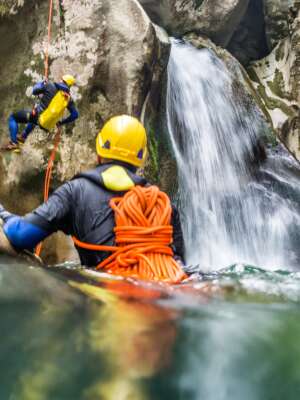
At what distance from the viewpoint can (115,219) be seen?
3.30 metres

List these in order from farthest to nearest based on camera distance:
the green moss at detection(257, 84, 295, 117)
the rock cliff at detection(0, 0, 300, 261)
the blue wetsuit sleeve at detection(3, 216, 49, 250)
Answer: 1. the green moss at detection(257, 84, 295, 117)
2. the rock cliff at detection(0, 0, 300, 261)
3. the blue wetsuit sleeve at detection(3, 216, 49, 250)

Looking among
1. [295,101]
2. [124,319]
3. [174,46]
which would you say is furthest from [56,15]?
[295,101]

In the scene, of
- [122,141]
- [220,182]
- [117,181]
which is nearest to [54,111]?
[122,141]

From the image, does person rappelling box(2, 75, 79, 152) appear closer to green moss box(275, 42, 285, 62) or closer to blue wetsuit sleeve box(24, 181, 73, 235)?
blue wetsuit sleeve box(24, 181, 73, 235)

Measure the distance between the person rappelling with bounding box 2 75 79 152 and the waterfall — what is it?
295 cm

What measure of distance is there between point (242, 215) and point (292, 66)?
6779mm

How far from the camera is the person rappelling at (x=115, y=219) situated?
10.4ft

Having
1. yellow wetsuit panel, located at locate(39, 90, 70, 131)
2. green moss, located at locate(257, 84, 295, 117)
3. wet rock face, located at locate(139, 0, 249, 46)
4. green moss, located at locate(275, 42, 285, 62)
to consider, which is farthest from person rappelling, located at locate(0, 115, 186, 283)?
green moss, located at locate(275, 42, 285, 62)

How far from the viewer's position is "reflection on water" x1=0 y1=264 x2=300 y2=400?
1578 mm

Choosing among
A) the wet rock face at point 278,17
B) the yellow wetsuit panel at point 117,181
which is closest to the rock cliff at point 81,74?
the yellow wetsuit panel at point 117,181

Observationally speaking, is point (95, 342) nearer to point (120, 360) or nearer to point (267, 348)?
point (120, 360)

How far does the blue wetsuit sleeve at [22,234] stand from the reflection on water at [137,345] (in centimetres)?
73

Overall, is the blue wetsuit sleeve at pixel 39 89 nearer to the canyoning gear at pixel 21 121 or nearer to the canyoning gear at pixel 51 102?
the canyoning gear at pixel 51 102

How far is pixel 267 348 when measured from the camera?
187 centimetres
